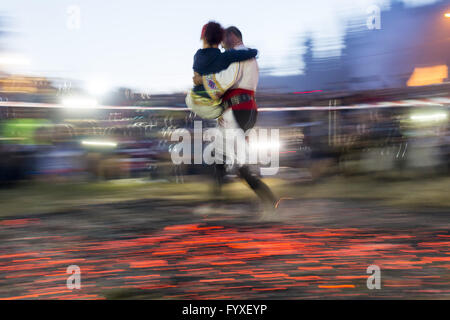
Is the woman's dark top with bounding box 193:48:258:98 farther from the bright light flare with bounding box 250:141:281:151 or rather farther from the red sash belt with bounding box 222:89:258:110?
the bright light flare with bounding box 250:141:281:151

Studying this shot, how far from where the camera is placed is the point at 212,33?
435 cm

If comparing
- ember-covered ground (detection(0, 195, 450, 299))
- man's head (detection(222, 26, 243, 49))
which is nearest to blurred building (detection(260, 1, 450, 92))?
man's head (detection(222, 26, 243, 49))

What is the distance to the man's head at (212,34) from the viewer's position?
14.3ft

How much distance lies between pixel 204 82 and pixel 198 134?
10.5 ft

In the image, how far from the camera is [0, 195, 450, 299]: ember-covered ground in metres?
2.65

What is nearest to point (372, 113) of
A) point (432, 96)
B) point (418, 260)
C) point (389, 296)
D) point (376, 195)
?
point (432, 96)

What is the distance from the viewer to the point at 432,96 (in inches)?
357

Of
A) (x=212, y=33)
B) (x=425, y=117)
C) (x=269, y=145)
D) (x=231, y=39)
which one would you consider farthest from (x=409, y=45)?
(x=212, y=33)

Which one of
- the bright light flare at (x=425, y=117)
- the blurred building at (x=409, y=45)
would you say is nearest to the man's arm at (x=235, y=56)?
the bright light flare at (x=425, y=117)

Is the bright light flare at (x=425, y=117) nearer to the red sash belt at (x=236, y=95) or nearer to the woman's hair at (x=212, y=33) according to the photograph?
the red sash belt at (x=236, y=95)

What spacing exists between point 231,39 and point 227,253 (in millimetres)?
2049
